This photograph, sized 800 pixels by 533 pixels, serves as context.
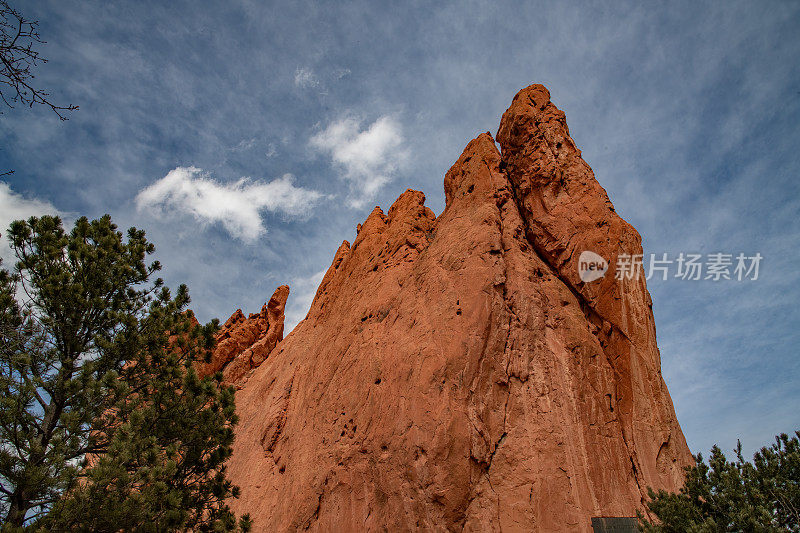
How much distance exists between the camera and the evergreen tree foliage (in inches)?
417

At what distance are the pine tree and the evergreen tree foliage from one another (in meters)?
11.2

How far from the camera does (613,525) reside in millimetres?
12602

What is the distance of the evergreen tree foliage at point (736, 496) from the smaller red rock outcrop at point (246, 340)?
88.9 feet

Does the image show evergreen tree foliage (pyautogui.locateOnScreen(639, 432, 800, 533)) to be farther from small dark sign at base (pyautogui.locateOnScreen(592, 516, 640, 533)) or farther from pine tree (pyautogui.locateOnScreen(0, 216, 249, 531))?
pine tree (pyautogui.locateOnScreen(0, 216, 249, 531))

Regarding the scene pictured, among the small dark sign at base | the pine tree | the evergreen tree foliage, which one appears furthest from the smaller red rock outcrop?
the evergreen tree foliage

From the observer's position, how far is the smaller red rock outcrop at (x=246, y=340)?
1298 inches

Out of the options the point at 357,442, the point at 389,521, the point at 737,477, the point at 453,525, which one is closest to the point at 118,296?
the point at 357,442

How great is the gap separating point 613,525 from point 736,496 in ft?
10.4

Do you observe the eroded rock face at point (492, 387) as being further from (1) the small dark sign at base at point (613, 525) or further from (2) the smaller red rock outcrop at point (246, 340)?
(2) the smaller red rock outcrop at point (246, 340)

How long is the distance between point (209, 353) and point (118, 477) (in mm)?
4105

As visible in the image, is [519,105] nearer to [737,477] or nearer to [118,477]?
[737,477]

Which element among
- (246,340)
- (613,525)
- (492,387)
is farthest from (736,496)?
(246,340)

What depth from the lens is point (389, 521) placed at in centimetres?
1355

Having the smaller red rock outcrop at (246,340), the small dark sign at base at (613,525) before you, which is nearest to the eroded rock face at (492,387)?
the small dark sign at base at (613,525)
